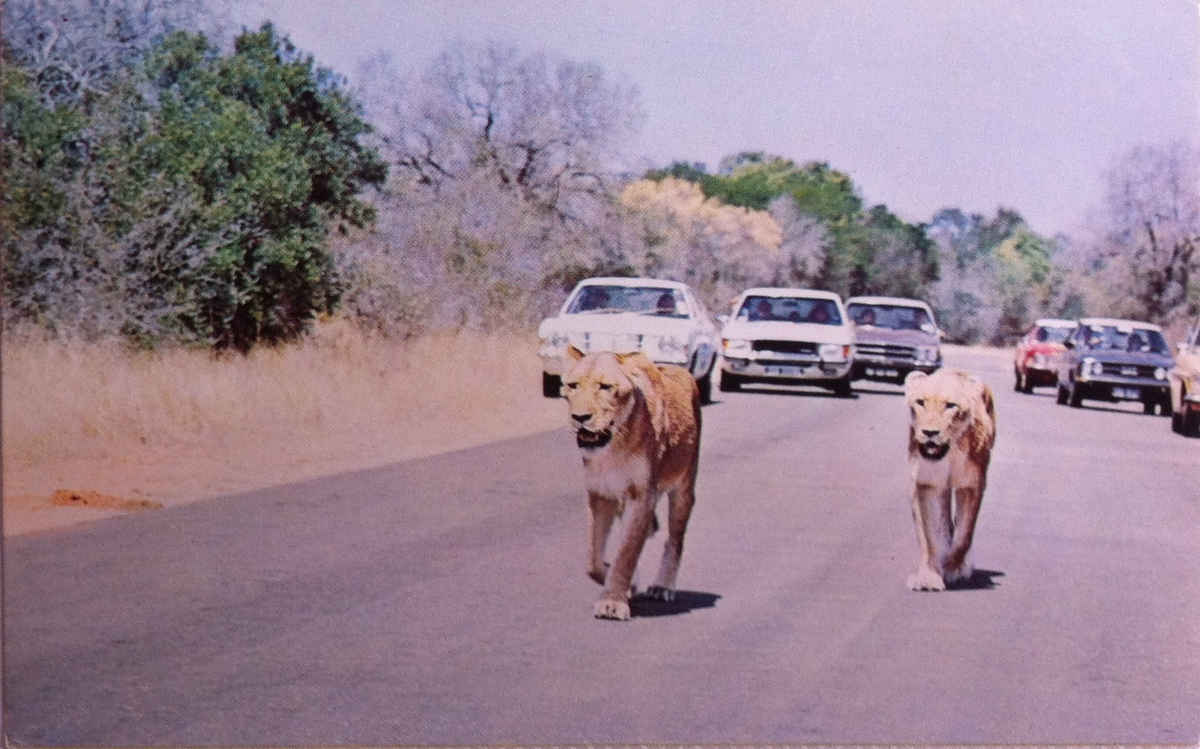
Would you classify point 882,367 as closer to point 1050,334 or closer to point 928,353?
point 1050,334

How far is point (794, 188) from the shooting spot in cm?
905

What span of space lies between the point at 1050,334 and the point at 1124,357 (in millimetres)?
1061

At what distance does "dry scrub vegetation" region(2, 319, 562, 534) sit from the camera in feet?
28.7

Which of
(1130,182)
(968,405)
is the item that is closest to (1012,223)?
(1130,182)

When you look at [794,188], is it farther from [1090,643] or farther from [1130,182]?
[1090,643]

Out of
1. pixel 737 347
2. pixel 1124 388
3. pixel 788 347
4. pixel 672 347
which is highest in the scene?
pixel 672 347

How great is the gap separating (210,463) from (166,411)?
65 cm

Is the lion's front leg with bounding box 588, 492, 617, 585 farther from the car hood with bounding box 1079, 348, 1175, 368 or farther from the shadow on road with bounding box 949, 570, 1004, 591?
the car hood with bounding box 1079, 348, 1175, 368

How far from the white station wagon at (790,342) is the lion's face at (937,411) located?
5747mm

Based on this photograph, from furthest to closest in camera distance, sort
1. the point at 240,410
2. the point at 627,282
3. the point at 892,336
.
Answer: the point at 892,336
the point at 240,410
the point at 627,282

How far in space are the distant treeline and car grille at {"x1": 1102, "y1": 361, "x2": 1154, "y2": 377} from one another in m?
2.45

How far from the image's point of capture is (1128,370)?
51.2 feet

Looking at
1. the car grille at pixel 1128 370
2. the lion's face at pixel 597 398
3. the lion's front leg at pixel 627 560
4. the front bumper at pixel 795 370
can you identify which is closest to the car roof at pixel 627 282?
the front bumper at pixel 795 370

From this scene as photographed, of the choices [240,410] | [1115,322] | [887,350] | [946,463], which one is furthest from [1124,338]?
[946,463]
